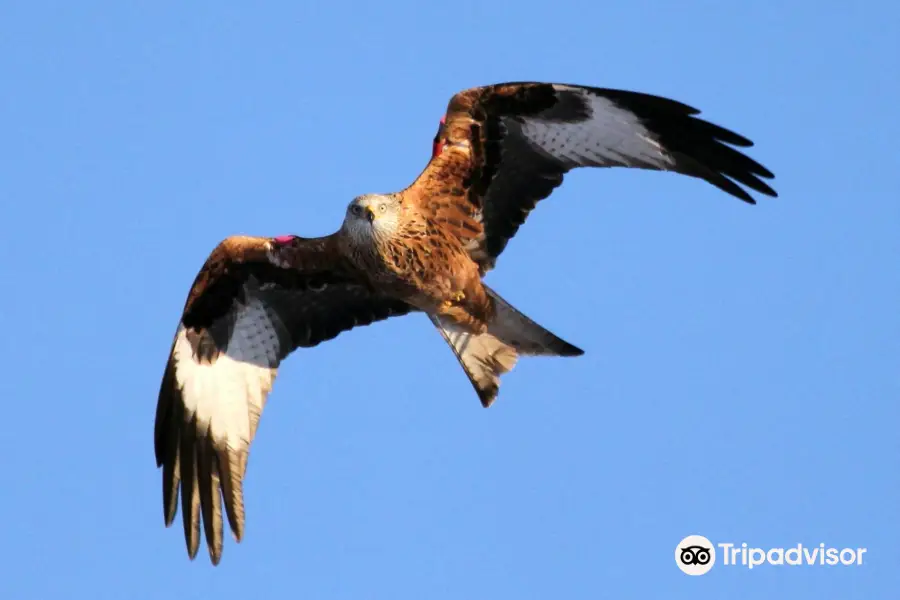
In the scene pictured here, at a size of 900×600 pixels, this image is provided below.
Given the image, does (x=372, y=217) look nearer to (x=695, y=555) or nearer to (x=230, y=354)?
(x=230, y=354)

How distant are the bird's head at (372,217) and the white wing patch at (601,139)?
4.13ft

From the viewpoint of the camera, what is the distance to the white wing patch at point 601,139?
10.6 metres

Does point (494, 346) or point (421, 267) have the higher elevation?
point (421, 267)

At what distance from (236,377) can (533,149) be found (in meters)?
2.82

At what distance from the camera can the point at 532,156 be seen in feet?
35.6

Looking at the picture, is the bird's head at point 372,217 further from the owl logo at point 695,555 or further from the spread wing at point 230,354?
the owl logo at point 695,555

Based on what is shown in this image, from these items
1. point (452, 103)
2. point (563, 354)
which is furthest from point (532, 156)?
point (563, 354)

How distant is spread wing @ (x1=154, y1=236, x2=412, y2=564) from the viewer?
1109 centimetres

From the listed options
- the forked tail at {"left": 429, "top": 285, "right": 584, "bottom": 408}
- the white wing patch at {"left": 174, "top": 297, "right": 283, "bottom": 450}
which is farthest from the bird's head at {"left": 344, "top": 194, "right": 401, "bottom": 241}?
the white wing patch at {"left": 174, "top": 297, "right": 283, "bottom": 450}

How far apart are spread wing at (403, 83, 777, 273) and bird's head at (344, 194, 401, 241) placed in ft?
1.12

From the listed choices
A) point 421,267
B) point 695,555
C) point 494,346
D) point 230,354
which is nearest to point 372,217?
point 421,267

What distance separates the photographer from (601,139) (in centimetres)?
1077

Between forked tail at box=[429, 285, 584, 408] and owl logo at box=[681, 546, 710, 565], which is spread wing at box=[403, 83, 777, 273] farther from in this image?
owl logo at box=[681, 546, 710, 565]

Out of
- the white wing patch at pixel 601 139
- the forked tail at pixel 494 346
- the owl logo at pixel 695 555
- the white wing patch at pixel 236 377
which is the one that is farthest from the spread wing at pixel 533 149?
the owl logo at pixel 695 555
